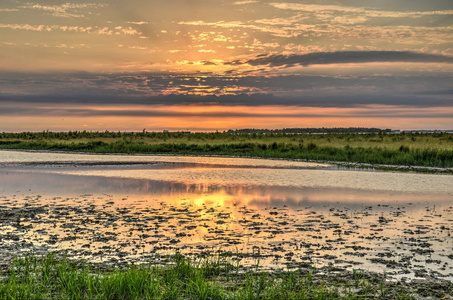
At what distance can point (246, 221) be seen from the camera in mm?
13750

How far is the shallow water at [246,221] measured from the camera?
982 cm

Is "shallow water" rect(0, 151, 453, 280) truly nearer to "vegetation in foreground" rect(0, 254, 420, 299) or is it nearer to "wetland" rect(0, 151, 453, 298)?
"wetland" rect(0, 151, 453, 298)

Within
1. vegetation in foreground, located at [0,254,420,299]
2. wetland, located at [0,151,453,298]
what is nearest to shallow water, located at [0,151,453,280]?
wetland, located at [0,151,453,298]

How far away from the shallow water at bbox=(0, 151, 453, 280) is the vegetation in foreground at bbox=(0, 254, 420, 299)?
1052mm

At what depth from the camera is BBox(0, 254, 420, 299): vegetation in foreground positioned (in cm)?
689

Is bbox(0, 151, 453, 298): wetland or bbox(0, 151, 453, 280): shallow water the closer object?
bbox(0, 151, 453, 298): wetland

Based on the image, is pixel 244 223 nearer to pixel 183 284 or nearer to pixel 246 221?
pixel 246 221

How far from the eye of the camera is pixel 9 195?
19.2 metres

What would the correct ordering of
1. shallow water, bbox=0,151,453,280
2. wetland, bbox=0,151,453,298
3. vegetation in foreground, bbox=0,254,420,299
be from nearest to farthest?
vegetation in foreground, bbox=0,254,420,299 < wetland, bbox=0,151,453,298 < shallow water, bbox=0,151,453,280

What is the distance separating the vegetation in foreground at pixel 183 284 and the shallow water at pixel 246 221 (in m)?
1.05

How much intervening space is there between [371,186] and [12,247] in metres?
18.0

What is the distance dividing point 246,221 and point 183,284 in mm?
6419

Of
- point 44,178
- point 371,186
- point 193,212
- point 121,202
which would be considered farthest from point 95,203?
point 371,186

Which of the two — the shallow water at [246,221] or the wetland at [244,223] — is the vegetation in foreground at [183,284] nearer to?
the wetland at [244,223]
